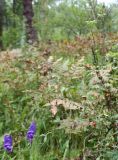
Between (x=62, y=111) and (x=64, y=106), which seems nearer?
(x=64, y=106)

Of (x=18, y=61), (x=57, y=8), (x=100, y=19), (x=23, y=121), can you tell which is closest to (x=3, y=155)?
(x=23, y=121)

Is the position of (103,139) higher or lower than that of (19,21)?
lower

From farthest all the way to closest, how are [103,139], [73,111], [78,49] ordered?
[78,49], [73,111], [103,139]

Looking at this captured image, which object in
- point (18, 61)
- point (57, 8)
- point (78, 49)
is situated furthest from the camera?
point (57, 8)

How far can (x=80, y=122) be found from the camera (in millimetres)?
3572

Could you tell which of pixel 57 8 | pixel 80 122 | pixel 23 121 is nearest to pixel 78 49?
pixel 23 121

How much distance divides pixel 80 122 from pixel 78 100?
589 millimetres

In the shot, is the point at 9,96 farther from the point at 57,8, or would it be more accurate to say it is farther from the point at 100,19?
the point at 57,8

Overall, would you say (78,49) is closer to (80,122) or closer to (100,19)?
(100,19)

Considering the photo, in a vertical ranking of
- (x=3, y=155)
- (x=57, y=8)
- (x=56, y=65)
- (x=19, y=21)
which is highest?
(x=57, y=8)

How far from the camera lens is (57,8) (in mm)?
34188

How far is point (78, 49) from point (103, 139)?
11.5 ft

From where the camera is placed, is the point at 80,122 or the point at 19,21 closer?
the point at 80,122

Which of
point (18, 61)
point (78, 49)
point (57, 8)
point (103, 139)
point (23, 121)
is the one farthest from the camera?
point (57, 8)
